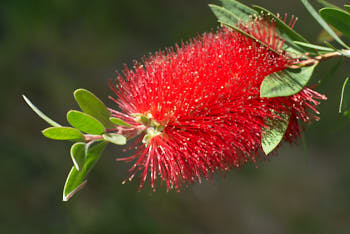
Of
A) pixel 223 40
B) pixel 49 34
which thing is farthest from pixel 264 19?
pixel 49 34

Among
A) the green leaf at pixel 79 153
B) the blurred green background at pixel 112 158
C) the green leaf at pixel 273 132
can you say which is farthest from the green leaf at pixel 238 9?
the blurred green background at pixel 112 158

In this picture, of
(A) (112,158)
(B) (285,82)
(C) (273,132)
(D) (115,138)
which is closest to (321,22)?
(B) (285,82)

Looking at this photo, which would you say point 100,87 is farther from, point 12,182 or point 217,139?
point 217,139

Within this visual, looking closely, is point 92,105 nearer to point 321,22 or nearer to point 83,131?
point 83,131

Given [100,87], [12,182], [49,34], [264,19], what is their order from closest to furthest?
1. [264,19]
2. [12,182]
3. [49,34]
4. [100,87]

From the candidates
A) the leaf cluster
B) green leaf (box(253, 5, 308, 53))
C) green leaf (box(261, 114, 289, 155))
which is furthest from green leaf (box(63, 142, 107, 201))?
green leaf (box(253, 5, 308, 53))

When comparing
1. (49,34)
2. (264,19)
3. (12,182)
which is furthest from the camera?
(49,34)

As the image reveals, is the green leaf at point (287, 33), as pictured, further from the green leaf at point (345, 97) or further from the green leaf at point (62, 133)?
the green leaf at point (62, 133)
